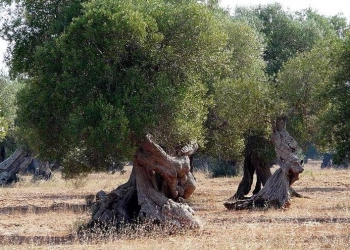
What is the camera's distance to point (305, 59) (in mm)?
25500

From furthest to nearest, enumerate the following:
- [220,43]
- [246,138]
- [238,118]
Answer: [246,138] < [238,118] < [220,43]

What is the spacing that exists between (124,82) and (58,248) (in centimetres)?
475

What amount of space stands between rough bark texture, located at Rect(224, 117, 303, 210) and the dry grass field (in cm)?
71

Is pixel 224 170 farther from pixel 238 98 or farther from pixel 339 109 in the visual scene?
pixel 339 109

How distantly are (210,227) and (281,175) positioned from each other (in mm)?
7793

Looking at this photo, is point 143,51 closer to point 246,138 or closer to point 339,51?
point 339,51

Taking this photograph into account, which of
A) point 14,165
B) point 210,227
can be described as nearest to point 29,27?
point 210,227

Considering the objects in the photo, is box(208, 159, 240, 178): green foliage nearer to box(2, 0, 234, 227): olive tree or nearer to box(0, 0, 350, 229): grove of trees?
box(0, 0, 350, 229): grove of trees

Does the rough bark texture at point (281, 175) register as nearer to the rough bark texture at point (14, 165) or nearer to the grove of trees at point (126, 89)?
the grove of trees at point (126, 89)

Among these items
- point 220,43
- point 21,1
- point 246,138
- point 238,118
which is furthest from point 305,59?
point 21,1

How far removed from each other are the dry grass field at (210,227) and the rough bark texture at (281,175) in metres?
0.71

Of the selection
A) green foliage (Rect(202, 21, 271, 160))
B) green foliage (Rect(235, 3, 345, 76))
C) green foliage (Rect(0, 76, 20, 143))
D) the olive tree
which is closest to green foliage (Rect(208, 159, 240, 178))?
green foliage (Rect(235, 3, 345, 76))

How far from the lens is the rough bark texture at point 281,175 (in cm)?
2583

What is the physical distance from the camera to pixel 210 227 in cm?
1953
